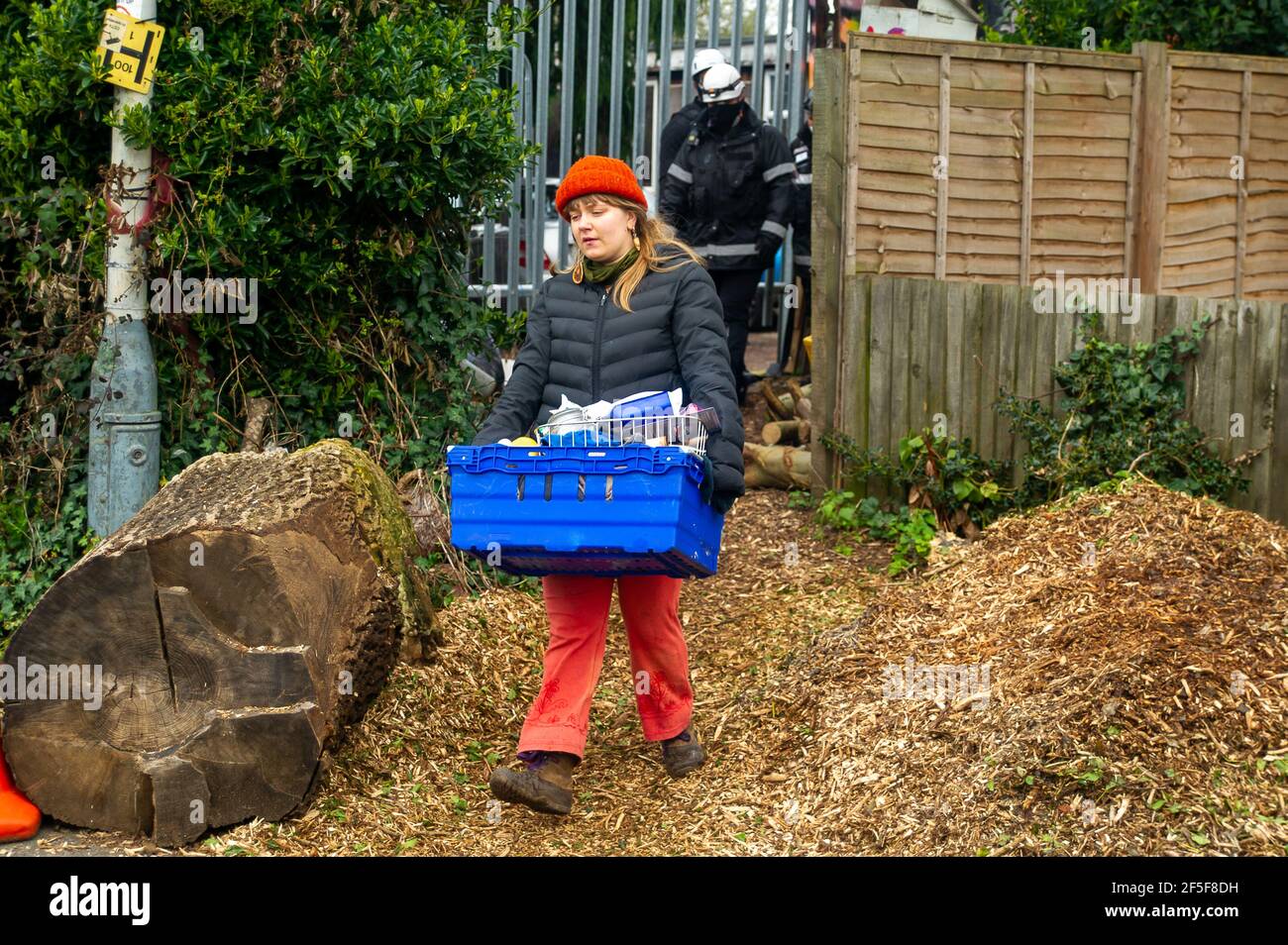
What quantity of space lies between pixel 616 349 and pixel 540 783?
1.41 m

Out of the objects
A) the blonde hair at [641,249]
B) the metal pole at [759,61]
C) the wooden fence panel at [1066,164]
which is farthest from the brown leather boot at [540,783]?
the metal pole at [759,61]

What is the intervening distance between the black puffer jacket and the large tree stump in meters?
0.92

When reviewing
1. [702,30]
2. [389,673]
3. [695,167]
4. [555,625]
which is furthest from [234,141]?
[702,30]

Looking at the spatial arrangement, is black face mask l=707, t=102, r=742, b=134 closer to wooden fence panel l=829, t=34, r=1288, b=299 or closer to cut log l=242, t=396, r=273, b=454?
wooden fence panel l=829, t=34, r=1288, b=299

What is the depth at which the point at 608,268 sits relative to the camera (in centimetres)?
481

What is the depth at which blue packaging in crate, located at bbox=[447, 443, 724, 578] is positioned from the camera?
411 cm

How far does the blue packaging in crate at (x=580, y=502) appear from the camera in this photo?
411 cm

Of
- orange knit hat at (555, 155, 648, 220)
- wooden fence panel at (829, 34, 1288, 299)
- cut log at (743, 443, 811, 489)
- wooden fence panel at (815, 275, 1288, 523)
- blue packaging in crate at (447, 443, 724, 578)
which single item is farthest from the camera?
cut log at (743, 443, 811, 489)

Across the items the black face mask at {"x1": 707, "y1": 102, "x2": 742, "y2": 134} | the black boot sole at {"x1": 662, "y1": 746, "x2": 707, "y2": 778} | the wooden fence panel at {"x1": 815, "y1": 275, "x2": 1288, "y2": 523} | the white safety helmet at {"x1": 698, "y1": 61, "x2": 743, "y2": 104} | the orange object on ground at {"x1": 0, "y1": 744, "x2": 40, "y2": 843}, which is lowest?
the orange object on ground at {"x1": 0, "y1": 744, "x2": 40, "y2": 843}

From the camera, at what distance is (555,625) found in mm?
4855

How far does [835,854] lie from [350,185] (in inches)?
150

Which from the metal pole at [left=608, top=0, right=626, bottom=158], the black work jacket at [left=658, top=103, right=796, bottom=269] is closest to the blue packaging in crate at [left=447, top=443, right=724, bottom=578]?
the black work jacket at [left=658, top=103, right=796, bottom=269]

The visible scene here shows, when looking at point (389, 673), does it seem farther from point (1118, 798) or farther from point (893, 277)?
point (893, 277)

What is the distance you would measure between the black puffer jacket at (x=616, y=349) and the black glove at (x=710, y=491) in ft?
1.05
